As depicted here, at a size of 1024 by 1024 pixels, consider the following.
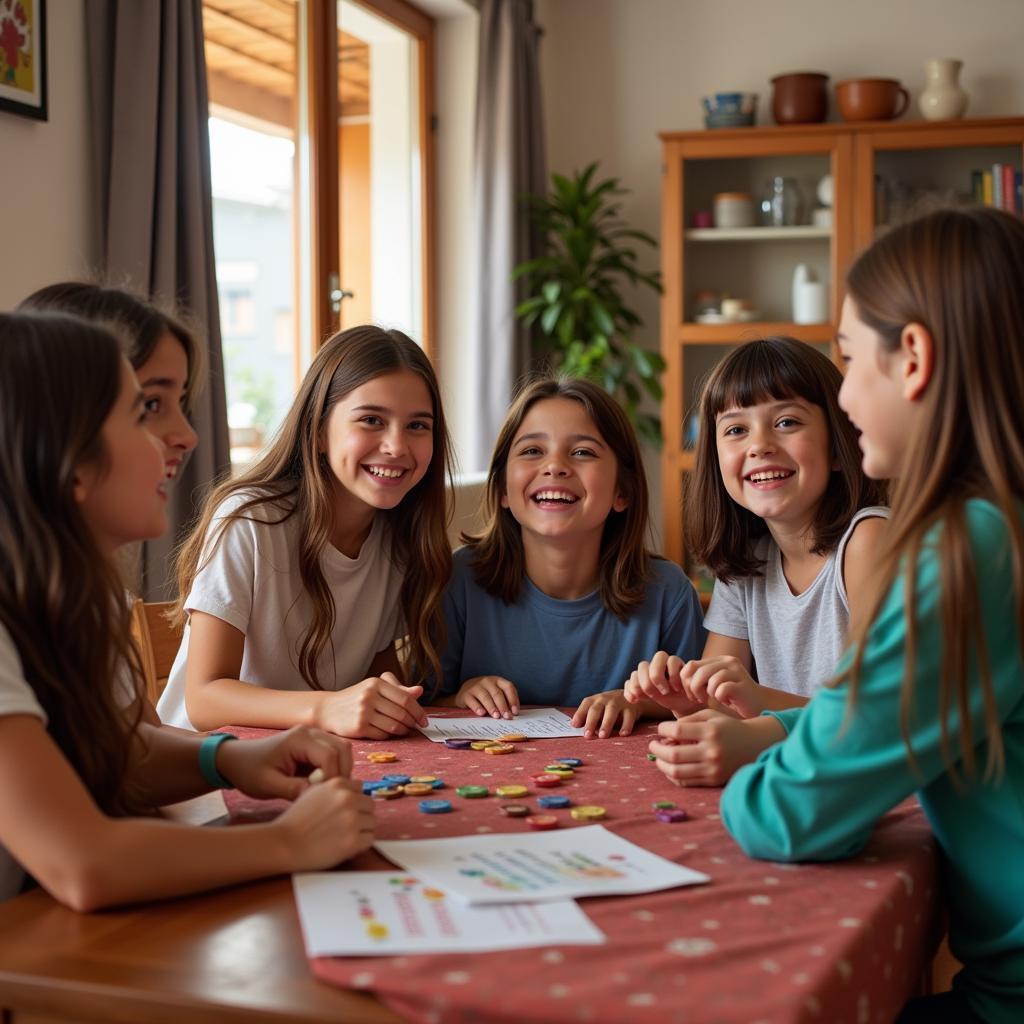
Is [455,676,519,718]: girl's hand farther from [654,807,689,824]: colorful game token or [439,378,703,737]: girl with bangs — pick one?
[654,807,689,824]: colorful game token

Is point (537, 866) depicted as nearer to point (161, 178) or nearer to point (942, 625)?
point (942, 625)

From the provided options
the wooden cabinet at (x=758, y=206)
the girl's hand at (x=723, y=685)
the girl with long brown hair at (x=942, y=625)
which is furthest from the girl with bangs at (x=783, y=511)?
the wooden cabinet at (x=758, y=206)

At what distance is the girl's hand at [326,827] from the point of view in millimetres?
1062

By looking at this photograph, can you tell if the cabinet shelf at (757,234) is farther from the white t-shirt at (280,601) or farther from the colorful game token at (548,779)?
the colorful game token at (548,779)

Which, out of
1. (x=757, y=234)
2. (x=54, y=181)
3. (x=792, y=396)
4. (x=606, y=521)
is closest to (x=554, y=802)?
(x=792, y=396)

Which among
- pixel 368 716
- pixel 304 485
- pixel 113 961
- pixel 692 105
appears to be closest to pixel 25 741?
pixel 113 961

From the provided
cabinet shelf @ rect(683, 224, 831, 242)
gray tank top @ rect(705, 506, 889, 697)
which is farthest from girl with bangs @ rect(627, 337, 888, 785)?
cabinet shelf @ rect(683, 224, 831, 242)

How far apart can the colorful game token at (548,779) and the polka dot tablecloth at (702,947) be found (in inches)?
1.7

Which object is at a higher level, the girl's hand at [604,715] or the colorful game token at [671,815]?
the girl's hand at [604,715]

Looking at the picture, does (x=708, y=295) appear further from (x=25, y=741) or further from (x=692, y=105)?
(x=25, y=741)

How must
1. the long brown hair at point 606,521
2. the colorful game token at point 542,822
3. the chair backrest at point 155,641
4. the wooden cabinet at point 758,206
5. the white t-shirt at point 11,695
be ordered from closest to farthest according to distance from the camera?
1. the white t-shirt at point 11,695
2. the colorful game token at point 542,822
3. the chair backrest at point 155,641
4. the long brown hair at point 606,521
5. the wooden cabinet at point 758,206

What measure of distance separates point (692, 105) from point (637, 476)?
3.66m

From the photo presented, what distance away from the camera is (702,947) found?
0.88m

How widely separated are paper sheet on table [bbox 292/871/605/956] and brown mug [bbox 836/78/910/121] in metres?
4.55
